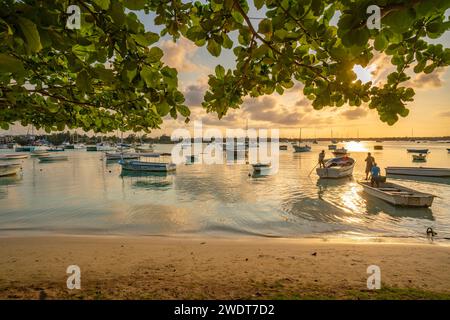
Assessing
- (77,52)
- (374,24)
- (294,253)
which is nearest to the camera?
(374,24)

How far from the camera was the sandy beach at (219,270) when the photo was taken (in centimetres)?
535

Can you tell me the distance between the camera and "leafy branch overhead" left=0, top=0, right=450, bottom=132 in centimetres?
133

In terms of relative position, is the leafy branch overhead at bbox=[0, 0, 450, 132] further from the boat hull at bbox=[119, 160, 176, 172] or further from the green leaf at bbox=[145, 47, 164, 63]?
the boat hull at bbox=[119, 160, 176, 172]

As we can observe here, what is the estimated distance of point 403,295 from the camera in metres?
5.16

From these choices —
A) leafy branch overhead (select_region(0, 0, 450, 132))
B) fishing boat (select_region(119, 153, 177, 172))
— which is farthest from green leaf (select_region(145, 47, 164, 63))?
fishing boat (select_region(119, 153, 177, 172))

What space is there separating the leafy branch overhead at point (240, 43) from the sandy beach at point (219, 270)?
4.31 m

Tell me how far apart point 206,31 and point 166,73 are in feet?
2.00

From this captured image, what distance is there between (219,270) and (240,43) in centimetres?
595

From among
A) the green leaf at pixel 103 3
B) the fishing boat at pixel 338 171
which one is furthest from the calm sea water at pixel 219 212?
the green leaf at pixel 103 3

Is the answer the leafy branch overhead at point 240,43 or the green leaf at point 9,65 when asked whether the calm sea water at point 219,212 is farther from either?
the green leaf at point 9,65

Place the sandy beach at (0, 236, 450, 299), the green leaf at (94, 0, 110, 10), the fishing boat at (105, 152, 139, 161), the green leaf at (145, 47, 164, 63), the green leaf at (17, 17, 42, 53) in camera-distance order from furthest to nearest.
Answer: the fishing boat at (105, 152, 139, 161) < the sandy beach at (0, 236, 450, 299) < the green leaf at (145, 47, 164, 63) < the green leaf at (94, 0, 110, 10) < the green leaf at (17, 17, 42, 53)

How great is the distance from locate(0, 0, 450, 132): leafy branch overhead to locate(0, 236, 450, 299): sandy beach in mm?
4311
